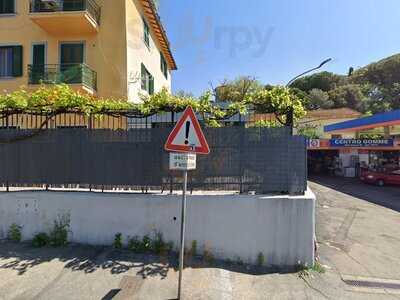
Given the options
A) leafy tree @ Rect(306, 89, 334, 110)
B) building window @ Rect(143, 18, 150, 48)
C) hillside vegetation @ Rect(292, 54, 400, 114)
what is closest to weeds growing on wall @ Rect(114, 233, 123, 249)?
building window @ Rect(143, 18, 150, 48)

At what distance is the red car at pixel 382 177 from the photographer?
21969 mm

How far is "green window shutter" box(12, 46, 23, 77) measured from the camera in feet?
46.3

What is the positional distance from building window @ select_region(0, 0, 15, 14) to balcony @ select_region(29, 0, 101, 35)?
140cm

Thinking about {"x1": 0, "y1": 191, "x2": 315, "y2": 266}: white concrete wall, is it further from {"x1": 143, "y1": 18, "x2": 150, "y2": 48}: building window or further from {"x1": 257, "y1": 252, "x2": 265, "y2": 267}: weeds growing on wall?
{"x1": 143, "y1": 18, "x2": 150, "y2": 48}: building window

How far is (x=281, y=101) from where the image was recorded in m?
6.42

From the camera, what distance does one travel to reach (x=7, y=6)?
1430 centimetres

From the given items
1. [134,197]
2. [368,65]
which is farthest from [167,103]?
[368,65]

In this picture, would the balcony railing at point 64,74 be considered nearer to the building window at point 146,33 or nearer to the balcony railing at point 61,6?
the balcony railing at point 61,6

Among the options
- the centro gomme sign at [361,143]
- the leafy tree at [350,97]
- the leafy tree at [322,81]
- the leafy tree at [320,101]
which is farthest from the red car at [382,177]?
the leafy tree at [322,81]

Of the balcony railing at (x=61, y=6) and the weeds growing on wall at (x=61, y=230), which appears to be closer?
the weeds growing on wall at (x=61, y=230)

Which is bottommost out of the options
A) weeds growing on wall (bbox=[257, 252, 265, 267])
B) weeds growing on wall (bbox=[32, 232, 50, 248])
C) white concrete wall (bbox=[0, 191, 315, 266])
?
weeds growing on wall (bbox=[257, 252, 265, 267])

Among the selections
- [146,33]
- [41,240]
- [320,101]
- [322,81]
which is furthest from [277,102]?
[322,81]

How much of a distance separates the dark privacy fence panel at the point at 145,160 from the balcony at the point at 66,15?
8.39m

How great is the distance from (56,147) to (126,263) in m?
2.87
